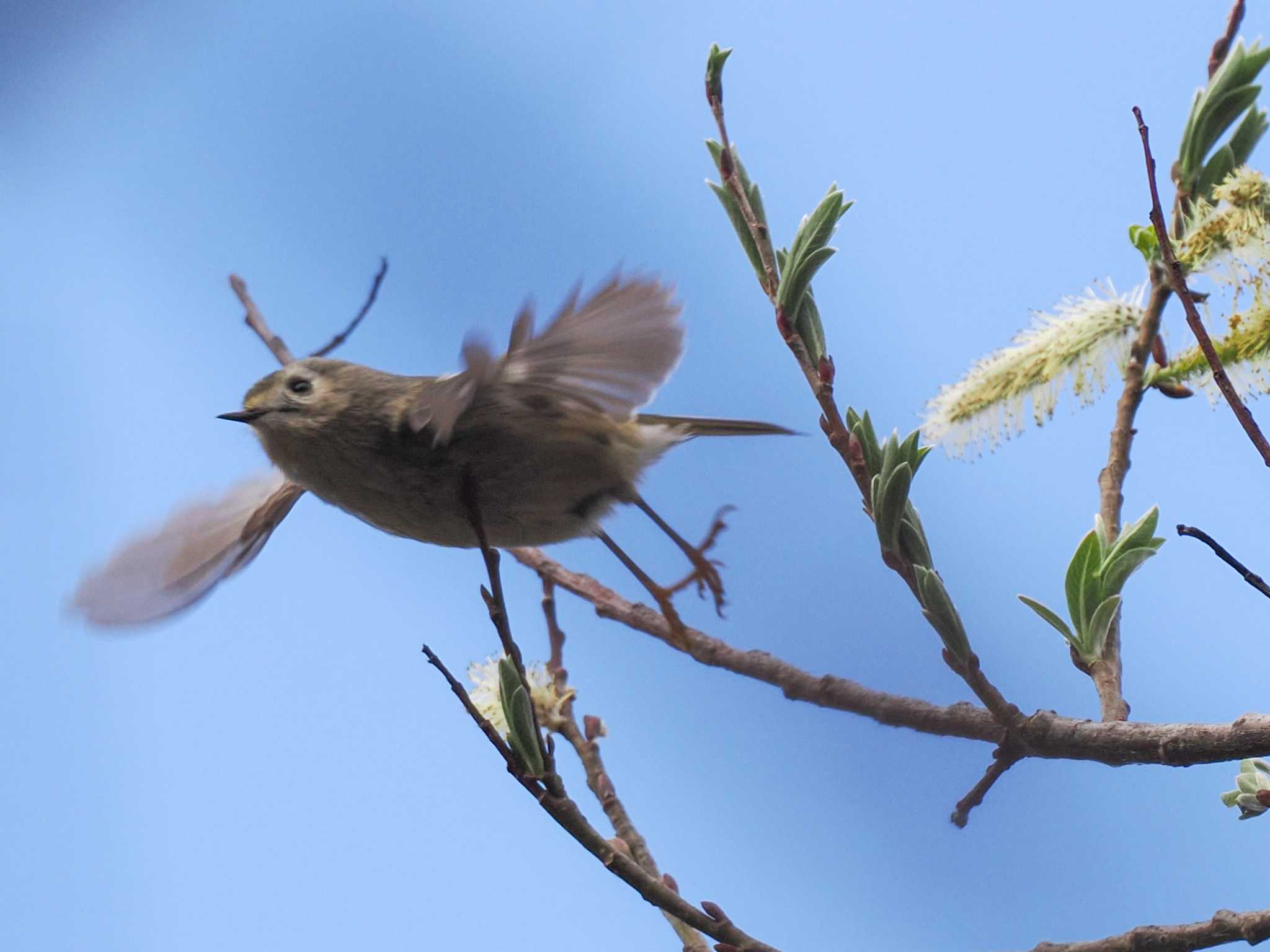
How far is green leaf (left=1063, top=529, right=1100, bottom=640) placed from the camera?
465 mm

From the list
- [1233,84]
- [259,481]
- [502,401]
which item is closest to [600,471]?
[502,401]

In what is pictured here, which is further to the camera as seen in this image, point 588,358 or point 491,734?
point 588,358

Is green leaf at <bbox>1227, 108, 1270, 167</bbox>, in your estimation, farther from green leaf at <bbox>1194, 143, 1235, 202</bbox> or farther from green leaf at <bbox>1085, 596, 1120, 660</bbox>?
green leaf at <bbox>1085, 596, 1120, 660</bbox>

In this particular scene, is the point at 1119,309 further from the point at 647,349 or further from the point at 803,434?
the point at 647,349

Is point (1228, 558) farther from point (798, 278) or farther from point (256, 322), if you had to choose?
point (256, 322)

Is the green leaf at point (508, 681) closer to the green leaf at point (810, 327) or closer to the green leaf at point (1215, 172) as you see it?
the green leaf at point (810, 327)

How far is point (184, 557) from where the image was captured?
2.18ft

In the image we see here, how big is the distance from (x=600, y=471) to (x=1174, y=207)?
30 cm

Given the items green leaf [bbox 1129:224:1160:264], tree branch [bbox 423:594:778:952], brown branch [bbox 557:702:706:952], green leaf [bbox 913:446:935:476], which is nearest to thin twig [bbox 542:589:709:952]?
brown branch [bbox 557:702:706:952]

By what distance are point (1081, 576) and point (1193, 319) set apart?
119 millimetres

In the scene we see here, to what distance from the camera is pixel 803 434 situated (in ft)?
2.02

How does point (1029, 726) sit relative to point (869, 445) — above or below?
below

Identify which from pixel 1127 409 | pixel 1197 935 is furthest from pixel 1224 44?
pixel 1197 935

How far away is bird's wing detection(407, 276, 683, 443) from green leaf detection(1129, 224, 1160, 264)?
0.26m
